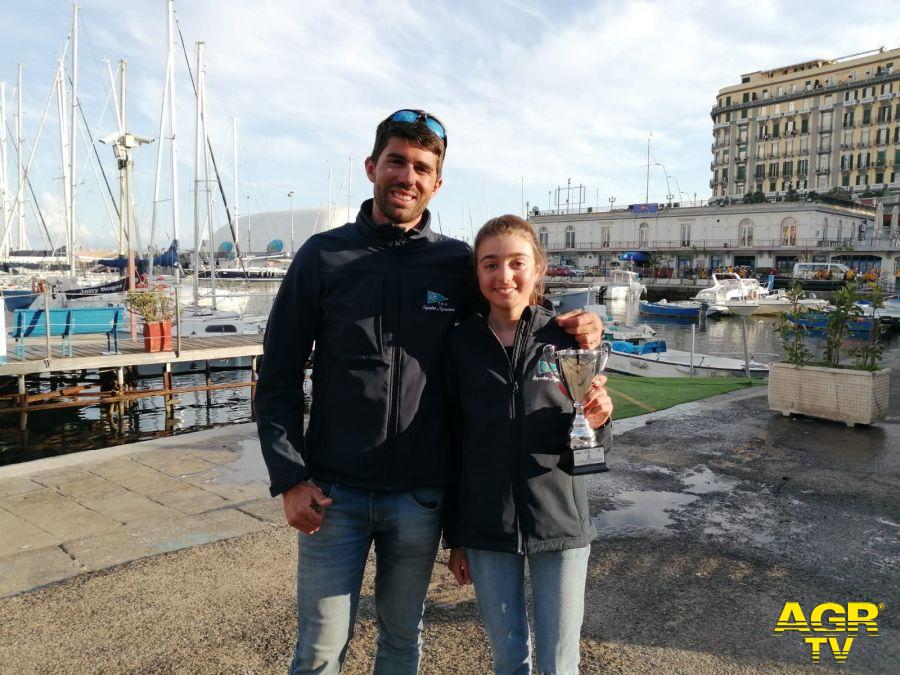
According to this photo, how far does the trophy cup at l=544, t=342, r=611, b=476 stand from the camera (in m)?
2.10

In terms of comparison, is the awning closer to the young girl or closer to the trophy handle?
the trophy handle

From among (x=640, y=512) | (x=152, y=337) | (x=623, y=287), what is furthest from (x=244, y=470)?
(x=623, y=287)

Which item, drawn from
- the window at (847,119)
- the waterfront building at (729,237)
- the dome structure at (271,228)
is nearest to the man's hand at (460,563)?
the waterfront building at (729,237)

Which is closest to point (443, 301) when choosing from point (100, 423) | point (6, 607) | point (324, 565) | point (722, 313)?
point (324, 565)

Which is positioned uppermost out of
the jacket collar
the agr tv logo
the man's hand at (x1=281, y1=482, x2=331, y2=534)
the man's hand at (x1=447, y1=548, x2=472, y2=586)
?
the jacket collar

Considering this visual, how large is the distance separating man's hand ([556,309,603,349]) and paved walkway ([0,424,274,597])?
3.10 m

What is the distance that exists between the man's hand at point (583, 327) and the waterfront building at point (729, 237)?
62.7 m

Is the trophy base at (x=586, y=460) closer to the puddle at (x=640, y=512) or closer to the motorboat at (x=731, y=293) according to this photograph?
the puddle at (x=640, y=512)

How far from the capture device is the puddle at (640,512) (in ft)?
15.0

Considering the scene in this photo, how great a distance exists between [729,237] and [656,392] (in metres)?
66.1

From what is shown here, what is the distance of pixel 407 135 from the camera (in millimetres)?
2254

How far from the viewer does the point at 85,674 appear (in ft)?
9.28

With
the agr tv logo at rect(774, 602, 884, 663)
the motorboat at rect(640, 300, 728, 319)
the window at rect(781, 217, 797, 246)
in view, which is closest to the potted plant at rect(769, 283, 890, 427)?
the agr tv logo at rect(774, 602, 884, 663)

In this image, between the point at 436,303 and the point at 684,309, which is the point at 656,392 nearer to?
the point at 436,303
